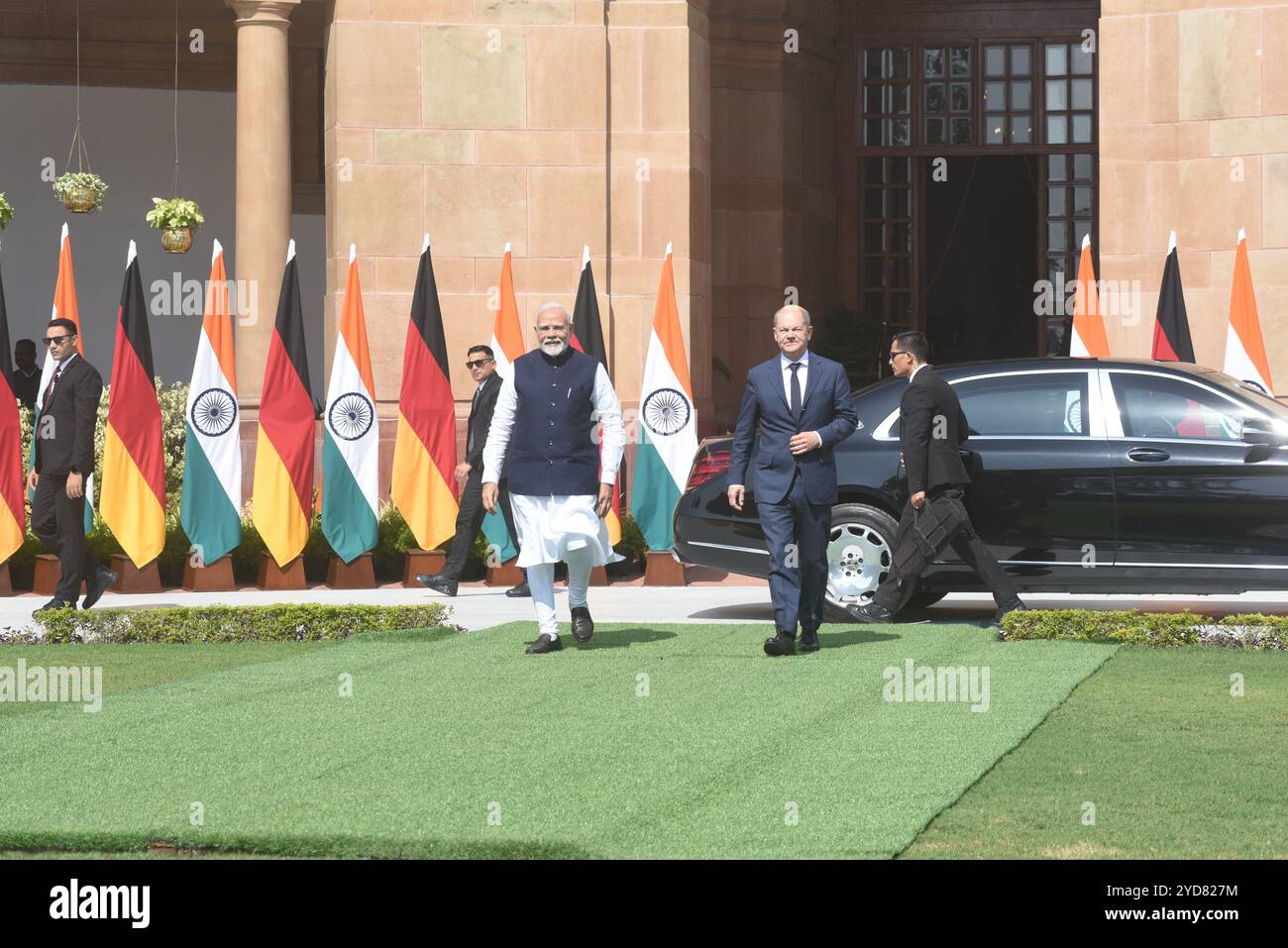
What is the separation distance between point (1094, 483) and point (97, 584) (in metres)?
6.75

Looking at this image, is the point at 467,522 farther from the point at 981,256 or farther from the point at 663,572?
the point at 981,256

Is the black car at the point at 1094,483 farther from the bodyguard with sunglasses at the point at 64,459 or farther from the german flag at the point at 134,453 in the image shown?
the german flag at the point at 134,453

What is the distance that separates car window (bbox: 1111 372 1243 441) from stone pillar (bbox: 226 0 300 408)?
9.43 metres

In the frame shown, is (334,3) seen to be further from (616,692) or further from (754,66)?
(616,692)

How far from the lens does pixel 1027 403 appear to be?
A: 13523mm

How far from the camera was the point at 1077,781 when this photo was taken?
750cm

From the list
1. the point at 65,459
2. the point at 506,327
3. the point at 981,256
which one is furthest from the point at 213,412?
the point at 981,256

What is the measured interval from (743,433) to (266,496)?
21.6ft

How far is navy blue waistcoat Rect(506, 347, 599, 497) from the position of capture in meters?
11.8

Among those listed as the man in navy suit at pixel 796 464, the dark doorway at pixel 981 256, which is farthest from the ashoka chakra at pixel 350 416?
the dark doorway at pixel 981 256

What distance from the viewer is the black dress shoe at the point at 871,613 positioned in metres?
13.1

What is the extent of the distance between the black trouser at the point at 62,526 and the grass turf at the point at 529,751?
6.98 feet

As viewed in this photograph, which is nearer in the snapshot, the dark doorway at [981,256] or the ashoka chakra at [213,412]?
the ashoka chakra at [213,412]
